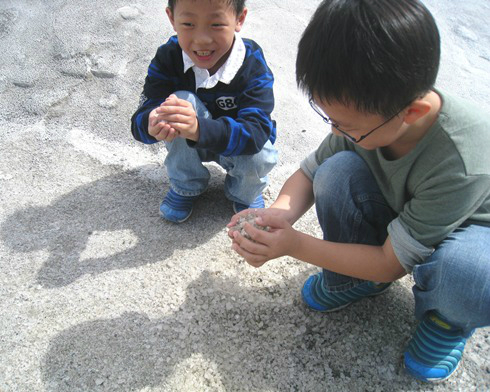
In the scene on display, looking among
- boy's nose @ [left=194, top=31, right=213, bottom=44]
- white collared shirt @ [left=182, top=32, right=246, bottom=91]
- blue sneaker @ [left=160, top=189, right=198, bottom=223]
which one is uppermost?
boy's nose @ [left=194, top=31, right=213, bottom=44]

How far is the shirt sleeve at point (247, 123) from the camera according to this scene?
64.7 inches

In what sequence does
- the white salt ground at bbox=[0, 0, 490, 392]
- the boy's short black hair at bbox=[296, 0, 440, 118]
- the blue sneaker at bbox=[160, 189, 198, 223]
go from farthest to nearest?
the blue sneaker at bbox=[160, 189, 198, 223] → the white salt ground at bbox=[0, 0, 490, 392] → the boy's short black hair at bbox=[296, 0, 440, 118]

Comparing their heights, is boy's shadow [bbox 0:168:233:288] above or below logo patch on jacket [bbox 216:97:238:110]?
below

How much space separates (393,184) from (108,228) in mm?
1159

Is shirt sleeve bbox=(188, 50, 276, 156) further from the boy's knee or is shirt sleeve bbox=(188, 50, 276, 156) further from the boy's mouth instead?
the boy's knee

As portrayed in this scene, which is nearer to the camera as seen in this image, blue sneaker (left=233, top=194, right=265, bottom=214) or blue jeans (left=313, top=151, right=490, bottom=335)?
blue jeans (left=313, top=151, right=490, bottom=335)

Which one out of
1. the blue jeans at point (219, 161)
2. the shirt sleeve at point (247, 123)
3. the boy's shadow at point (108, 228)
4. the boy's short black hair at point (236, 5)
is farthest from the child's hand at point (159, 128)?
the boy's shadow at point (108, 228)

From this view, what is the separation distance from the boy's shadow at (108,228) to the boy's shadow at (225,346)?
0.88ft

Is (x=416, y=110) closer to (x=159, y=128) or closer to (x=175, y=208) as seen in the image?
(x=159, y=128)

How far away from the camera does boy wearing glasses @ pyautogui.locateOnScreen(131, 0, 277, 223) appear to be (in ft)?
5.20

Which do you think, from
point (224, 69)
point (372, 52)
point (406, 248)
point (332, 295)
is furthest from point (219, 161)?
point (372, 52)

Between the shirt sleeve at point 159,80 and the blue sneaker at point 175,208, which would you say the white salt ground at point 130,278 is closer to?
Answer: the blue sneaker at point 175,208

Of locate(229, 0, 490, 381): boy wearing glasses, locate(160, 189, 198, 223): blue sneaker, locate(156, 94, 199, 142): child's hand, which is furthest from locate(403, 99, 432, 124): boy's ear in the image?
locate(160, 189, 198, 223): blue sneaker

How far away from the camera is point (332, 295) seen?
156 centimetres
